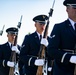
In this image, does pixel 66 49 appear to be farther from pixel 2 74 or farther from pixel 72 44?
pixel 2 74

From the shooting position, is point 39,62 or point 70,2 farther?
point 39,62

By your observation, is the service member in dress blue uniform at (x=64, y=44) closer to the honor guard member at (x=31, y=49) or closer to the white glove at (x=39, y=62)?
the white glove at (x=39, y=62)

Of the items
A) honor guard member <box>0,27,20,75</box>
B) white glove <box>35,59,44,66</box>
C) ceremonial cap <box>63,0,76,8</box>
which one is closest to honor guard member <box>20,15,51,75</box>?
white glove <box>35,59,44,66</box>

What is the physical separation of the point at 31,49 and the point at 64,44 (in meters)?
2.83

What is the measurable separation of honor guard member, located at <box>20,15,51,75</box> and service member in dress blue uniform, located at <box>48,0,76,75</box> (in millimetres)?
2371

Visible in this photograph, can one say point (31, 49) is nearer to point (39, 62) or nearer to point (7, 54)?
point (39, 62)

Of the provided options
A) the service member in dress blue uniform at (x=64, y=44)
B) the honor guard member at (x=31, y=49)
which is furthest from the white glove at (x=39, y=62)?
the service member in dress blue uniform at (x=64, y=44)

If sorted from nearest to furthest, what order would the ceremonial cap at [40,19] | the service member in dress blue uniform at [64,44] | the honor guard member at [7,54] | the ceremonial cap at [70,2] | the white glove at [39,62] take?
the service member in dress blue uniform at [64,44] < the ceremonial cap at [70,2] < the white glove at [39,62] < the ceremonial cap at [40,19] < the honor guard member at [7,54]

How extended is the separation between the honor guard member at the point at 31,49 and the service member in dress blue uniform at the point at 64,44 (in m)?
2.37

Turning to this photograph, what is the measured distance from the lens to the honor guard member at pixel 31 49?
8.27m

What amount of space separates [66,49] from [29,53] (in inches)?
112

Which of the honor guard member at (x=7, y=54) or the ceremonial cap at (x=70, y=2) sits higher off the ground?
the ceremonial cap at (x=70, y=2)

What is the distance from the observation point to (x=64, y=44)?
19.1 ft

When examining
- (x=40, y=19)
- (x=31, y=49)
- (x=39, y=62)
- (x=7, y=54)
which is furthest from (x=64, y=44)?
(x=7, y=54)
